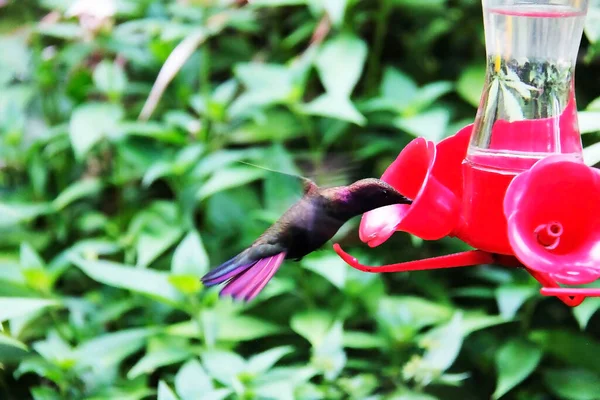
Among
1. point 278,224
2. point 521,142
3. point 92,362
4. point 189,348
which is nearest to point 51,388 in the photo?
point 92,362

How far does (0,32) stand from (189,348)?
1.62m

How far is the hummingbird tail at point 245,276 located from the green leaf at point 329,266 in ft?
1.69

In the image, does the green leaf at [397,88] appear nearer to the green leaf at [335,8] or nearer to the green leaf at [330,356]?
the green leaf at [335,8]

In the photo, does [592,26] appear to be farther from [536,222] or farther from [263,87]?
[263,87]

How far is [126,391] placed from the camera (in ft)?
5.40

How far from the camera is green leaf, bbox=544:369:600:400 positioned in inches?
59.1

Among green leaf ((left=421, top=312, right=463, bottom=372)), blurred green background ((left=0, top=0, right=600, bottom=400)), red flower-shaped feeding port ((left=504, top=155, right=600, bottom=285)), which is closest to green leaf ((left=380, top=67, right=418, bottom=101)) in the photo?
blurred green background ((left=0, top=0, right=600, bottom=400))

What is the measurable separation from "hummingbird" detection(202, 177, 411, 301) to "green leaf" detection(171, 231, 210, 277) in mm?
498

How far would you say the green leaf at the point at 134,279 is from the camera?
1517mm

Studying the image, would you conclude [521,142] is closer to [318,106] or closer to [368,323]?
[318,106]

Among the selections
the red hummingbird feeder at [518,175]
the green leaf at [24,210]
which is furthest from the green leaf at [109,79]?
the red hummingbird feeder at [518,175]

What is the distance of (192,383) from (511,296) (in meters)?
0.74

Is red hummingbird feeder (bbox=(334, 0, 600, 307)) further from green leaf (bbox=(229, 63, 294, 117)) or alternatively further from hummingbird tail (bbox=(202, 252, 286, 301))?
green leaf (bbox=(229, 63, 294, 117))

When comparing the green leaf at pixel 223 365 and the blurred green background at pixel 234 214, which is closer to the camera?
the green leaf at pixel 223 365
